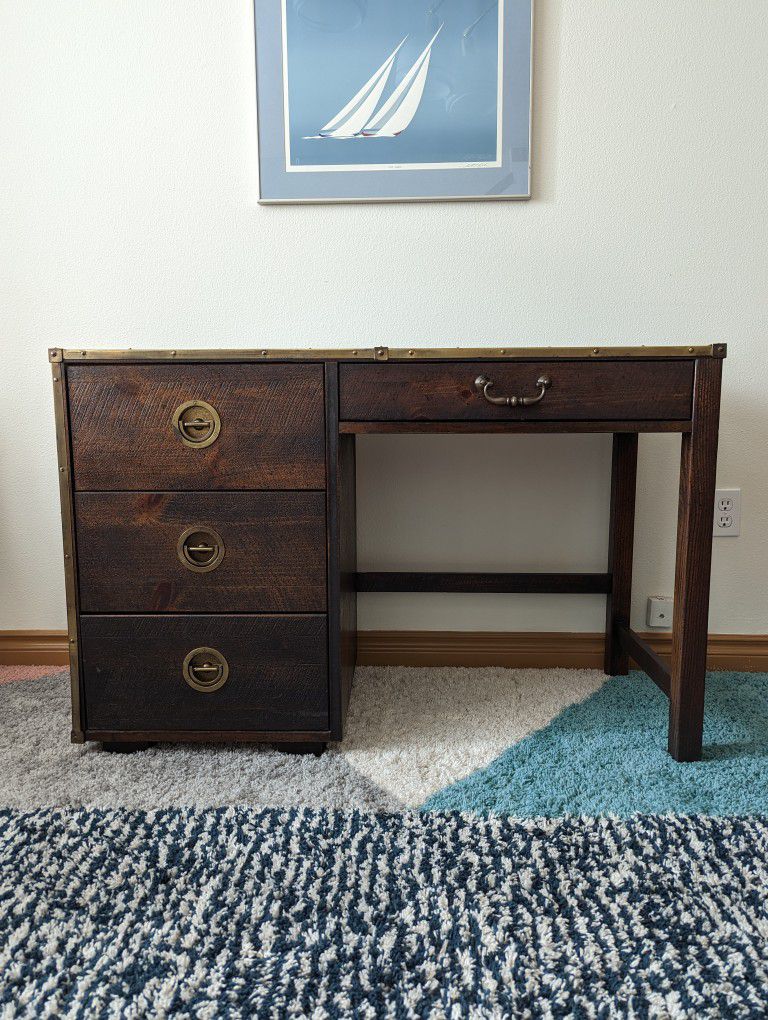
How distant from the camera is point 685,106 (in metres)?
1.31

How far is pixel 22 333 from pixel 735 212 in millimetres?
1558

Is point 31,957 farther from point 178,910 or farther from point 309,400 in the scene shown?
point 309,400

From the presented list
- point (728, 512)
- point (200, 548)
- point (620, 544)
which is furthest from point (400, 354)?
point (728, 512)

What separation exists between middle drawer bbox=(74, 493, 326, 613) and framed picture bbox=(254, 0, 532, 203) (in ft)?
2.37

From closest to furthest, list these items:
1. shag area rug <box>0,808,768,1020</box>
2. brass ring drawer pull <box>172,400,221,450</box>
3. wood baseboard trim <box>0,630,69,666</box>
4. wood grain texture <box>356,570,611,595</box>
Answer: shag area rug <box>0,808,768,1020</box>
brass ring drawer pull <box>172,400,221,450</box>
wood grain texture <box>356,570,611,595</box>
wood baseboard trim <box>0,630,69,666</box>

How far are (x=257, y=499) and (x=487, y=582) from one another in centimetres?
59

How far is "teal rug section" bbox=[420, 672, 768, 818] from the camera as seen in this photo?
3.01 ft

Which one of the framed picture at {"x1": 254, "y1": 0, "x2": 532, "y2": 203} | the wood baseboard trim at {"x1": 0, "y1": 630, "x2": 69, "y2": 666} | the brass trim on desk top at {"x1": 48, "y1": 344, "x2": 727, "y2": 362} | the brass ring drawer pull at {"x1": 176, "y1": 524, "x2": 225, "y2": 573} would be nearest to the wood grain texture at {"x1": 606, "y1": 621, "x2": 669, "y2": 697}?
the brass trim on desk top at {"x1": 48, "y1": 344, "x2": 727, "y2": 362}

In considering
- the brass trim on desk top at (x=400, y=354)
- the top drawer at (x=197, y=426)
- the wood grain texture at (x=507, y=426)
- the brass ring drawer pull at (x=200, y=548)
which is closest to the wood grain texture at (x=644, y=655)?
the wood grain texture at (x=507, y=426)

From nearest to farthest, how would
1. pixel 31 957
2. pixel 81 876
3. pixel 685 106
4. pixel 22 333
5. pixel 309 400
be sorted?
pixel 31 957 < pixel 81 876 < pixel 309 400 < pixel 685 106 < pixel 22 333

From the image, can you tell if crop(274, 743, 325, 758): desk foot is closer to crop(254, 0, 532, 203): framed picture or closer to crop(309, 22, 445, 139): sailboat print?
crop(254, 0, 532, 203): framed picture

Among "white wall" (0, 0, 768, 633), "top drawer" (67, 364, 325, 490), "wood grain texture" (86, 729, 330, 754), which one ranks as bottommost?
"wood grain texture" (86, 729, 330, 754)

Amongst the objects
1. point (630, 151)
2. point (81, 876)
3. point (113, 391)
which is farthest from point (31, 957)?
point (630, 151)

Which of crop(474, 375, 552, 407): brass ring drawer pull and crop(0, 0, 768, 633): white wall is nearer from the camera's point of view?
crop(474, 375, 552, 407): brass ring drawer pull
